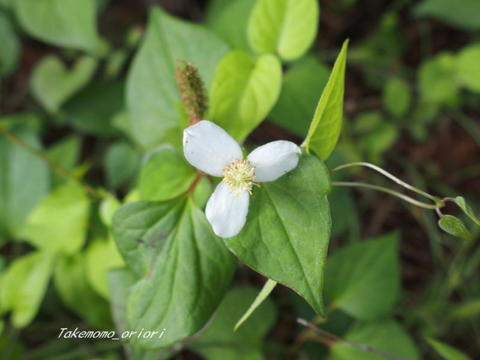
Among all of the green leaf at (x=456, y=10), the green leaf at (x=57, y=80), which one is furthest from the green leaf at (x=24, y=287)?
the green leaf at (x=456, y=10)

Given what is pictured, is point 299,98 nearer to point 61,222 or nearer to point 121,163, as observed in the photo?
point 121,163

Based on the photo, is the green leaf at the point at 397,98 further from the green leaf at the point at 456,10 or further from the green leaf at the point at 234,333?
the green leaf at the point at 234,333

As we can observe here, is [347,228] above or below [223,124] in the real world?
below

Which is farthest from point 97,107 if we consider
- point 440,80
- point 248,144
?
point 440,80

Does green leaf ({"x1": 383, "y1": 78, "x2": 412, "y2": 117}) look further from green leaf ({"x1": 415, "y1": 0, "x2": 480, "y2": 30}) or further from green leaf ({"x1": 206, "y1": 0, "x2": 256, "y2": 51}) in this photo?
green leaf ({"x1": 206, "y1": 0, "x2": 256, "y2": 51})

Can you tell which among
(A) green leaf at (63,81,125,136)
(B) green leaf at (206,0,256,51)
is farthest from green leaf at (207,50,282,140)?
(A) green leaf at (63,81,125,136)

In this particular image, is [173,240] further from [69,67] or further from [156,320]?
[69,67]

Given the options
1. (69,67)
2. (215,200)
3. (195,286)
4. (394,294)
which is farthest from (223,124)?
(69,67)
